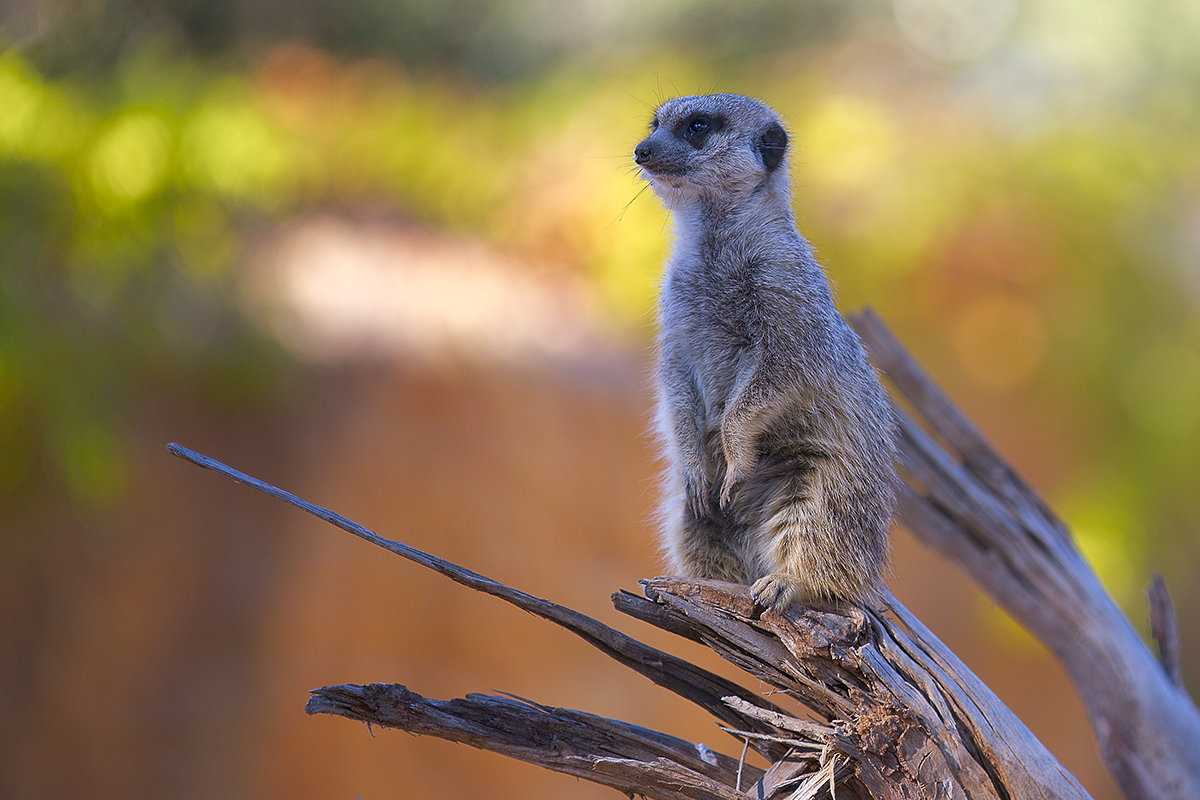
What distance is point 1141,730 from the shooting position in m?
2.43

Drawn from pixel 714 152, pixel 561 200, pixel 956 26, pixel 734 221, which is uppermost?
pixel 956 26

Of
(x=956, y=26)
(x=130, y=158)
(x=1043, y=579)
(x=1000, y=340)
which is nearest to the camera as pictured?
(x=1043, y=579)

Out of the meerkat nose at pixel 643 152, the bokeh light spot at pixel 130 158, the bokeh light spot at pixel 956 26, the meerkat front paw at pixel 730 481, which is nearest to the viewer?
the meerkat front paw at pixel 730 481

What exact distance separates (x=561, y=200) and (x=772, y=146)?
4.02 metres

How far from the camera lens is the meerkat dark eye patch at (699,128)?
6.93 ft

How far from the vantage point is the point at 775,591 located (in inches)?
67.7

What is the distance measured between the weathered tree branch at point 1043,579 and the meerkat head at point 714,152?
72 cm

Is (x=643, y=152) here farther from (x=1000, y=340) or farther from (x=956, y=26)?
(x=956, y=26)

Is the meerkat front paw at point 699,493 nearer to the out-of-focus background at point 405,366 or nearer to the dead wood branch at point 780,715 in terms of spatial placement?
the dead wood branch at point 780,715

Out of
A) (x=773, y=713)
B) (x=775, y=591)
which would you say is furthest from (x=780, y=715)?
(x=775, y=591)

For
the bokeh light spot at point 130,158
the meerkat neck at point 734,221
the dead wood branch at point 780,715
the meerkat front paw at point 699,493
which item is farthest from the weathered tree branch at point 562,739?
the bokeh light spot at point 130,158

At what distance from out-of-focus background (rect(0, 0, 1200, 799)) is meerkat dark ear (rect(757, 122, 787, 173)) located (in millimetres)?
2202

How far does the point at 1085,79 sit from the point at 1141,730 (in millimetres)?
5912

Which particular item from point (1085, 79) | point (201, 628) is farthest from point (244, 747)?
point (1085, 79)
